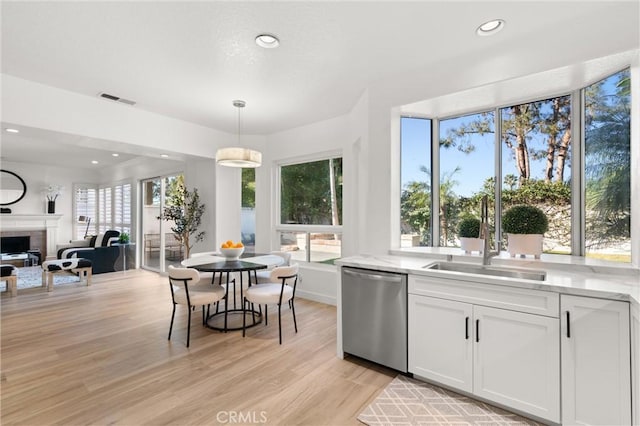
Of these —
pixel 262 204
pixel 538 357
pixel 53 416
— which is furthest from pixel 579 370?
pixel 262 204

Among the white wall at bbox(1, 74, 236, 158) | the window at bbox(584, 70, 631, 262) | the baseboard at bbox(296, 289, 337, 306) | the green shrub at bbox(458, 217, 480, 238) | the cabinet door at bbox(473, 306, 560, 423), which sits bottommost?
the baseboard at bbox(296, 289, 337, 306)

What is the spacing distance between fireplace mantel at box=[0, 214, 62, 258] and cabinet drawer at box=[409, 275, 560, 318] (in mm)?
9818

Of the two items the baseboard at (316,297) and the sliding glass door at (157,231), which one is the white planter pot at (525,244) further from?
the sliding glass door at (157,231)

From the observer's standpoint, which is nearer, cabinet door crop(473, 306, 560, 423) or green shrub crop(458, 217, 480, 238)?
cabinet door crop(473, 306, 560, 423)

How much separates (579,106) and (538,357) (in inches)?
87.9

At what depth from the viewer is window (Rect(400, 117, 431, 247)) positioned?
3398mm

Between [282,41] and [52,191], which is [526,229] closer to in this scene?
[282,41]

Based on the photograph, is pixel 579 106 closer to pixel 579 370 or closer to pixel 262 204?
pixel 579 370

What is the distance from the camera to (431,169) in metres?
3.43

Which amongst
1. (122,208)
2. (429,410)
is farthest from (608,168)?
(122,208)

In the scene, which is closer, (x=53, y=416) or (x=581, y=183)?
(x=53, y=416)

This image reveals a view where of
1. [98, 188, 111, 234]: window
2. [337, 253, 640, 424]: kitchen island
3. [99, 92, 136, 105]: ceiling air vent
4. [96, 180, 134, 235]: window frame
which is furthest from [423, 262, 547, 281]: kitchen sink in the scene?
[98, 188, 111, 234]: window

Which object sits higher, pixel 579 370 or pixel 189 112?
pixel 189 112

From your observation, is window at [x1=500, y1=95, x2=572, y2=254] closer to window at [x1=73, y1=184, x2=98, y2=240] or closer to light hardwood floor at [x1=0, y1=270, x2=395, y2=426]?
light hardwood floor at [x1=0, y1=270, x2=395, y2=426]
